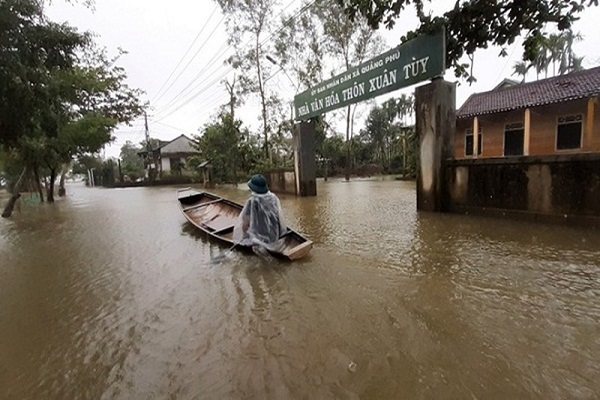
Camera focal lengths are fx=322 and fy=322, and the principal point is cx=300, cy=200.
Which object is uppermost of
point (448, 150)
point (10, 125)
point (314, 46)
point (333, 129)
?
point (314, 46)

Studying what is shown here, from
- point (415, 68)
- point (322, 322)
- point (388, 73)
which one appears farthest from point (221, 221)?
point (415, 68)

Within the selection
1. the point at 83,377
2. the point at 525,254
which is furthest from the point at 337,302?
the point at 525,254

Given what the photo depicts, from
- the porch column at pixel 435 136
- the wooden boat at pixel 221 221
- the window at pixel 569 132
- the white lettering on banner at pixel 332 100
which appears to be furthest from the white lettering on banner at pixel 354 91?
the window at pixel 569 132

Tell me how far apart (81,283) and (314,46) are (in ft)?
72.5

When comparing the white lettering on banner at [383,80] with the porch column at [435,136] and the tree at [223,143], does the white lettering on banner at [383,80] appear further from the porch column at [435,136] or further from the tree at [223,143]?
the tree at [223,143]

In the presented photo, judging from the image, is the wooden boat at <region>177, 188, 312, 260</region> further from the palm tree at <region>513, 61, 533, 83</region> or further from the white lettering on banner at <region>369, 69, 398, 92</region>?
the palm tree at <region>513, 61, 533, 83</region>

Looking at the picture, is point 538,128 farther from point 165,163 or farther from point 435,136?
point 165,163

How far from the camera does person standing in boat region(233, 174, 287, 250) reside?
5.12 meters

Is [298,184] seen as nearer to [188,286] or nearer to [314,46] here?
[188,286]

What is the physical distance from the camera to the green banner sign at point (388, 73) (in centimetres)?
700

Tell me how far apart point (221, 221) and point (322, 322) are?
17.1ft

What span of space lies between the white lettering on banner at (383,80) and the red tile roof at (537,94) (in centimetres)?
929

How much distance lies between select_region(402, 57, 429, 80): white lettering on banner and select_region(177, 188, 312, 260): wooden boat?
4905 mm

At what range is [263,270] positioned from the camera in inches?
177
